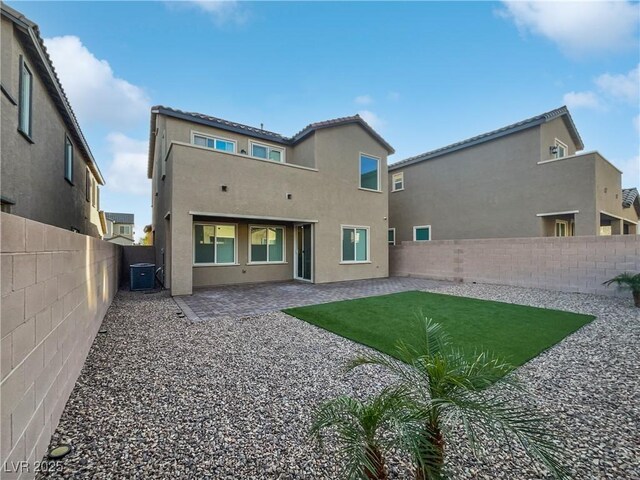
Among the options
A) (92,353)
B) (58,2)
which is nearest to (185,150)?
(58,2)

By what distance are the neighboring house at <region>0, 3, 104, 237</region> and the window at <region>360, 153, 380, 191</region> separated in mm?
12353

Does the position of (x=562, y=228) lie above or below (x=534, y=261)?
above

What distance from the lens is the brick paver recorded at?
8141 millimetres

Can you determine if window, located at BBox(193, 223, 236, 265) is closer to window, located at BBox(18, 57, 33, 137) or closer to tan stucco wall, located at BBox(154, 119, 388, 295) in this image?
tan stucco wall, located at BBox(154, 119, 388, 295)

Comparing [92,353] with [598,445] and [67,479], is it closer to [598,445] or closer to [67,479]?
[67,479]

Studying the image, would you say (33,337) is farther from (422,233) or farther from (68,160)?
(422,233)

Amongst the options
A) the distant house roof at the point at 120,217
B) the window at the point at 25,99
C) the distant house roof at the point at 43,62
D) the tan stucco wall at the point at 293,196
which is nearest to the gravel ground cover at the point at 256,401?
the tan stucco wall at the point at 293,196

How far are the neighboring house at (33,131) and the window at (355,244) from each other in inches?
444

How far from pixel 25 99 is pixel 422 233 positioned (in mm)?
19567

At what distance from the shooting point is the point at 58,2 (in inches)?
306

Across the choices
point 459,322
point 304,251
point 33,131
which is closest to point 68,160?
point 33,131

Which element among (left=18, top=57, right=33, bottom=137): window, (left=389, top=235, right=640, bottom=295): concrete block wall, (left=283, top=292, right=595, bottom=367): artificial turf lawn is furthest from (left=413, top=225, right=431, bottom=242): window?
(left=18, top=57, right=33, bottom=137): window

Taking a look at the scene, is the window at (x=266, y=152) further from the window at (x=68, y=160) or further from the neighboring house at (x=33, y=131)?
the window at (x=68, y=160)

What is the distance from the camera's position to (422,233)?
19.7 m
